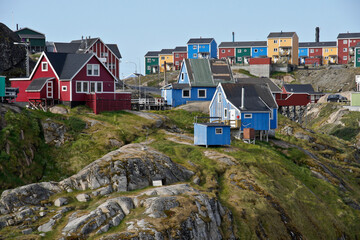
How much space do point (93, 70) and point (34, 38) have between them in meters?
54.6

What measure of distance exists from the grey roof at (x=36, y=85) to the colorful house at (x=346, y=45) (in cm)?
9962

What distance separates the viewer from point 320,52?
13975 cm

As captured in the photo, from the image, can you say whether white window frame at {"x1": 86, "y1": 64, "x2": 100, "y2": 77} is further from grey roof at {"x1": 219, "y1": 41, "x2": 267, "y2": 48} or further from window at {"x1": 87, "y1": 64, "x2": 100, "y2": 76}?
grey roof at {"x1": 219, "y1": 41, "x2": 267, "y2": 48}

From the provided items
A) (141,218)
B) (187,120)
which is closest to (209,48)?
(187,120)

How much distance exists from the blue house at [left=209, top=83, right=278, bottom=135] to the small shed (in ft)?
23.2

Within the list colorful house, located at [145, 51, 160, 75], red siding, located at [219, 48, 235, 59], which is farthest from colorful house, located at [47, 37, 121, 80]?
colorful house, located at [145, 51, 160, 75]

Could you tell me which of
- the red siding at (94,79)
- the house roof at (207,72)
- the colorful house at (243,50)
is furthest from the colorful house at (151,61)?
the red siding at (94,79)

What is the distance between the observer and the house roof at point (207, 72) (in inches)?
2761

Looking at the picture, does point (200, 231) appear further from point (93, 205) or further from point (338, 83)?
point (338, 83)

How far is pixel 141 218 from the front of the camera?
28219mm

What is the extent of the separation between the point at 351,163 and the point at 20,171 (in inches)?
1397

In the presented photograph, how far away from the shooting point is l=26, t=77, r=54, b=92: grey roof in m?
50.5

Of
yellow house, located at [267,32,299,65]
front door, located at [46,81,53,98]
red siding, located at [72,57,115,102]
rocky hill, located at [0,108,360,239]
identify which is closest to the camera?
rocky hill, located at [0,108,360,239]

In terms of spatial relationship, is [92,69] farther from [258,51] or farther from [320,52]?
[320,52]
